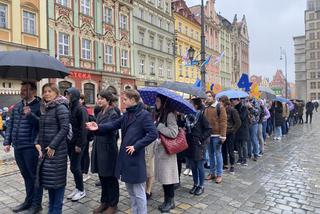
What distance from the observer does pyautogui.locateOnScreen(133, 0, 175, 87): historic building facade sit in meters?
28.4

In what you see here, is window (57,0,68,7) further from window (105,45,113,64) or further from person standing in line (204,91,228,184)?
person standing in line (204,91,228,184)

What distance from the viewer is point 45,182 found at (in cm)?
369

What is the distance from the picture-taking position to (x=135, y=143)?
3.53 meters

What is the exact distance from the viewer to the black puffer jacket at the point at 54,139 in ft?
12.1

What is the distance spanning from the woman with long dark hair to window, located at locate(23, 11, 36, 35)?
55.8 feet

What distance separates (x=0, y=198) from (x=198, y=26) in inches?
1545

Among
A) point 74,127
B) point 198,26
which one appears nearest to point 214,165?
point 74,127

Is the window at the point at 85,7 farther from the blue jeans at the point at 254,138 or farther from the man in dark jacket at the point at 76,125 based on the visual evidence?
the man in dark jacket at the point at 76,125

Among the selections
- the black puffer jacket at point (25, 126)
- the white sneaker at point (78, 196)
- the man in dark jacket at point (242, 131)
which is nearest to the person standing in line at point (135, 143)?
the black puffer jacket at point (25, 126)

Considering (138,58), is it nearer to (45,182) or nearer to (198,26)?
(198,26)

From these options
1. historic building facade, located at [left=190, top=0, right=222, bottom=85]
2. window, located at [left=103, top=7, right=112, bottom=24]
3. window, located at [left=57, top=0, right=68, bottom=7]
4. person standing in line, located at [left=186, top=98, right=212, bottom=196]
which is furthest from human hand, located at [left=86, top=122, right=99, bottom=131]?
historic building facade, located at [left=190, top=0, right=222, bottom=85]

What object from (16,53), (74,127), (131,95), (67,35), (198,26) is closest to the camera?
(131,95)

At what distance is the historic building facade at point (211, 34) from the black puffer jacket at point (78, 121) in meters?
41.1

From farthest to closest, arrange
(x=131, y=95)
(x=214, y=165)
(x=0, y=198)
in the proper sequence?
(x=214, y=165) < (x=0, y=198) < (x=131, y=95)
